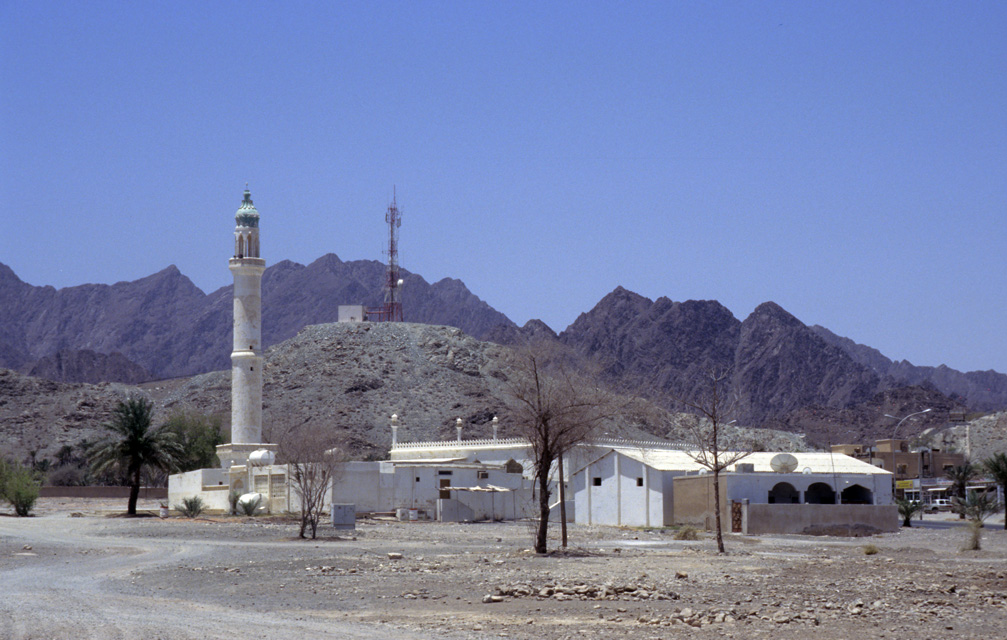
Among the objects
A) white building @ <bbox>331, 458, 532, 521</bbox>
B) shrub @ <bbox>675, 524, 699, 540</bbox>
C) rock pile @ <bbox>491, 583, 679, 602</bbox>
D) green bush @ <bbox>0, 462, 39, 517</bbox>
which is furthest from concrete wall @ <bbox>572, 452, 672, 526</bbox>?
rock pile @ <bbox>491, 583, 679, 602</bbox>

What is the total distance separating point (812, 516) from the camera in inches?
1714

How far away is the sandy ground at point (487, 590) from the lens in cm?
1578

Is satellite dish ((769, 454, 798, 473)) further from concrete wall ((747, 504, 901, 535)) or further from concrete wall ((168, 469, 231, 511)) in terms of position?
concrete wall ((168, 469, 231, 511))

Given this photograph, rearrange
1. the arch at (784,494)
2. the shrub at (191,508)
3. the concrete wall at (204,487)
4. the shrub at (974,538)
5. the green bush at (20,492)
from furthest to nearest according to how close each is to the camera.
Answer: the concrete wall at (204,487), the green bush at (20,492), the shrub at (191,508), the arch at (784,494), the shrub at (974,538)

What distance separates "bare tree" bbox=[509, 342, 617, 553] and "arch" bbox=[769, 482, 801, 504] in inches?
781

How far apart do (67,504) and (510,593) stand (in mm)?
51752

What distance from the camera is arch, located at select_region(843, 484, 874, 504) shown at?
51062mm

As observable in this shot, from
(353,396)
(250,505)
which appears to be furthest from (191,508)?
(353,396)

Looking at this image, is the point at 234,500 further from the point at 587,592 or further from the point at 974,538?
the point at 587,592

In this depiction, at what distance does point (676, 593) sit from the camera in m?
19.5

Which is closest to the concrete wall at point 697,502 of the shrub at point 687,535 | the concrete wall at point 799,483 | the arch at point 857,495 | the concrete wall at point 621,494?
the concrete wall at point 799,483

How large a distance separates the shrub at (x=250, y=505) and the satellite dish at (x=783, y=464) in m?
22.7

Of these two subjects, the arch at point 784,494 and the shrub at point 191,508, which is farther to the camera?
the shrub at point 191,508

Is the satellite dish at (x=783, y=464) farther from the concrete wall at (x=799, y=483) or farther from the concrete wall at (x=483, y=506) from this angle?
the concrete wall at (x=483, y=506)
